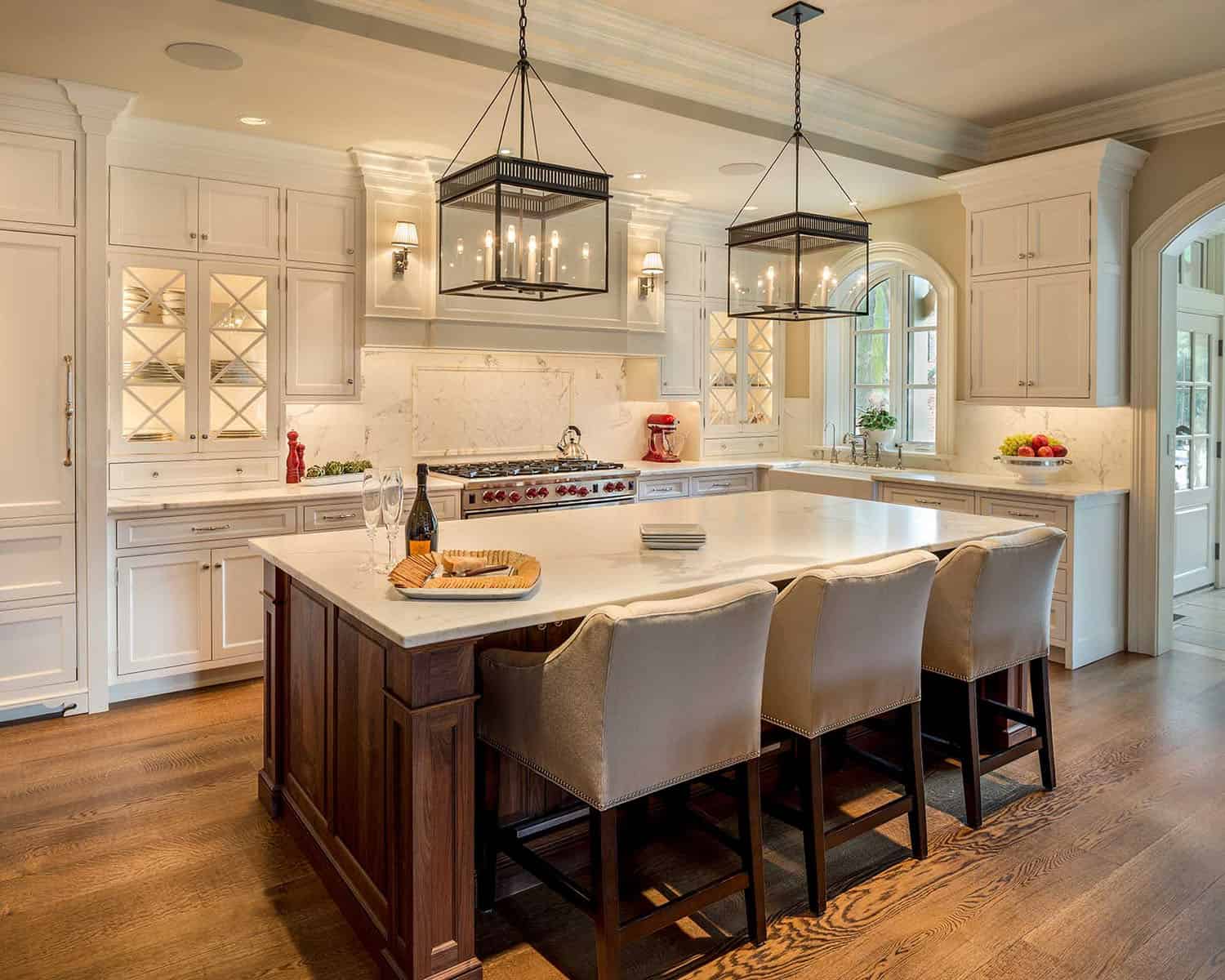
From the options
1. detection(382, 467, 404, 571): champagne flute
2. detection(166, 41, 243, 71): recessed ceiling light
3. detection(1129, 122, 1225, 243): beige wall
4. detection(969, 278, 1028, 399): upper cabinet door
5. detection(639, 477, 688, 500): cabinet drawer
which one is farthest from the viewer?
Answer: detection(639, 477, 688, 500): cabinet drawer

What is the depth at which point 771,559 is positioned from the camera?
2715 mm

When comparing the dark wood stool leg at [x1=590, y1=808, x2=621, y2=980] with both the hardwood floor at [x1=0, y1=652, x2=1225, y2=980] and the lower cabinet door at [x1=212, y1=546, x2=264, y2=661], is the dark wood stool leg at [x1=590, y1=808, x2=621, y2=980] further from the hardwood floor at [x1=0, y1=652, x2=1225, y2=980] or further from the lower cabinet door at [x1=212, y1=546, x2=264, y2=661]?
the lower cabinet door at [x1=212, y1=546, x2=264, y2=661]

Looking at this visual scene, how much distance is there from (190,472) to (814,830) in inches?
137

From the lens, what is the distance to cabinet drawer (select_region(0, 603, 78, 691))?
377cm

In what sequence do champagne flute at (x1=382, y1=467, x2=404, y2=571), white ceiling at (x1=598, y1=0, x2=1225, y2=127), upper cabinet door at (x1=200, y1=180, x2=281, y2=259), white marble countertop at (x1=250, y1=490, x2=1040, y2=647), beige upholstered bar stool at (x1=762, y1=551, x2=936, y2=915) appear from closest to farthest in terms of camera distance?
white marble countertop at (x1=250, y1=490, x2=1040, y2=647), beige upholstered bar stool at (x1=762, y1=551, x2=936, y2=915), champagne flute at (x1=382, y1=467, x2=404, y2=571), white ceiling at (x1=598, y1=0, x2=1225, y2=127), upper cabinet door at (x1=200, y1=180, x2=281, y2=259)

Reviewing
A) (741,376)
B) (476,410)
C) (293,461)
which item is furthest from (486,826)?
(741,376)

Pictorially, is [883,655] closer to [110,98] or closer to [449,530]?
[449,530]

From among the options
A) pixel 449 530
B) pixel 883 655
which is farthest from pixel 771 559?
pixel 449 530

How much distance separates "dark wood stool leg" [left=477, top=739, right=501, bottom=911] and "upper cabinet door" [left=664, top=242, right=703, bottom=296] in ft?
13.9

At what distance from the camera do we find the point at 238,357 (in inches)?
178

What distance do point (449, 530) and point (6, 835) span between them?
1.69 m

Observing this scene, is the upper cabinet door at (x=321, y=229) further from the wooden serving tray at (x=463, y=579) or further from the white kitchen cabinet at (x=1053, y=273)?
the white kitchen cabinet at (x=1053, y=273)

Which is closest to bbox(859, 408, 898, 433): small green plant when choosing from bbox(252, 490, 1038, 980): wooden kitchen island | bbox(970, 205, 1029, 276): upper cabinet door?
bbox(970, 205, 1029, 276): upper cabinet door

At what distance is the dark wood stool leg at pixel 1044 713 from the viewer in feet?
10.2
